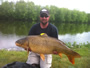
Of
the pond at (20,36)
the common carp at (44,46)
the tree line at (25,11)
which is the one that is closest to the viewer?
the common carp at (44,46)

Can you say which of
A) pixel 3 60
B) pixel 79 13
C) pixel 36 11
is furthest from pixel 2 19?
pixel 3 60

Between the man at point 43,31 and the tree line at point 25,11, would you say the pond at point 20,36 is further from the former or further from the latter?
the tree line at point 25,11

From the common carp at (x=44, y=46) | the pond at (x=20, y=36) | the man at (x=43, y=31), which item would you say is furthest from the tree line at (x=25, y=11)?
the common carp at (x=44, y=46)

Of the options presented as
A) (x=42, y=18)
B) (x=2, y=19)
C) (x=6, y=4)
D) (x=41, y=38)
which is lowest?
(x=2, y=19)

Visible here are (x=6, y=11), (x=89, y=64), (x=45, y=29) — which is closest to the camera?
(x=45, y=29)

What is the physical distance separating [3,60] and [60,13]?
140 feet

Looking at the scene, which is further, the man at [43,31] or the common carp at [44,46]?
the man at [43,31]

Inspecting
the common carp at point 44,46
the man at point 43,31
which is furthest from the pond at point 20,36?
the common carp at point 44,46

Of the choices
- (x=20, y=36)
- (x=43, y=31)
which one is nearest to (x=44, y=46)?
(x=43, y=31)

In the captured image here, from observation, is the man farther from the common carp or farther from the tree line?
the tree line

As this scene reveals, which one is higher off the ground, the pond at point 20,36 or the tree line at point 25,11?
the tree line at point 25,11

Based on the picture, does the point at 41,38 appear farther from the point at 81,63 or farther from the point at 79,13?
the point at 79,13

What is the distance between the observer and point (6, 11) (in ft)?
133

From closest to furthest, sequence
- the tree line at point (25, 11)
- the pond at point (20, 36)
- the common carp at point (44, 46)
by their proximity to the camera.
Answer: the common carp at point (44, 46) → the pond at point (20, 36) → the tree line at point (25, 11)
